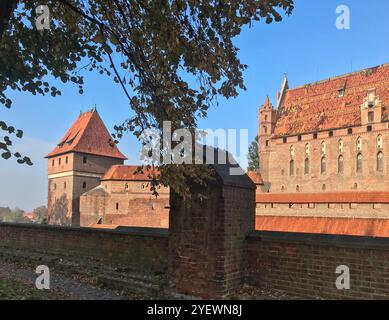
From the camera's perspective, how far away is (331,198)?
29609mm

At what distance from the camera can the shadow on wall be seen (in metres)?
47.2

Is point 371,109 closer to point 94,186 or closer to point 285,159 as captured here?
point 285,159

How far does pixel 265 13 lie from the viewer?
464 cm

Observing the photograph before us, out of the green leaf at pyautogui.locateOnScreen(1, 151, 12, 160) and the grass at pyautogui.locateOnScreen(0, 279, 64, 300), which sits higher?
the green leaf at pyautogui.locateOnScreen(1, 151, 12, 160)

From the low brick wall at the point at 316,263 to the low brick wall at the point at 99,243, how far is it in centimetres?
195

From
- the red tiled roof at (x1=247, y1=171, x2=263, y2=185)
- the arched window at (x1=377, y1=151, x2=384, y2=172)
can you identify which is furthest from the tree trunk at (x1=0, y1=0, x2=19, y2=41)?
the arched window at (x1=377, y1=151, x2=384, y2=172)

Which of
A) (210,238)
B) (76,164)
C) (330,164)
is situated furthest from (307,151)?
(210,238)

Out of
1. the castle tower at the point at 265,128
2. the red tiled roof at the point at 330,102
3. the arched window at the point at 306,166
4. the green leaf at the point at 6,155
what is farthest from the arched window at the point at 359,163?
the green leaf at the point at 6,155

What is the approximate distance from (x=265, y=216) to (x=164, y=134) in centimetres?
2647

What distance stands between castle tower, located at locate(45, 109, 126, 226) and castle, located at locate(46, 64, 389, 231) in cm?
12

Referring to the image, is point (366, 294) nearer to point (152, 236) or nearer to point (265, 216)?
point (152, 236)

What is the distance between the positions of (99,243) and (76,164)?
40547mm

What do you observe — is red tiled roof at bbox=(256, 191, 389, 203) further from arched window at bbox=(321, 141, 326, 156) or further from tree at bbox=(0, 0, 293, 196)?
tree at bbox=(0, 0, 293, 196)
